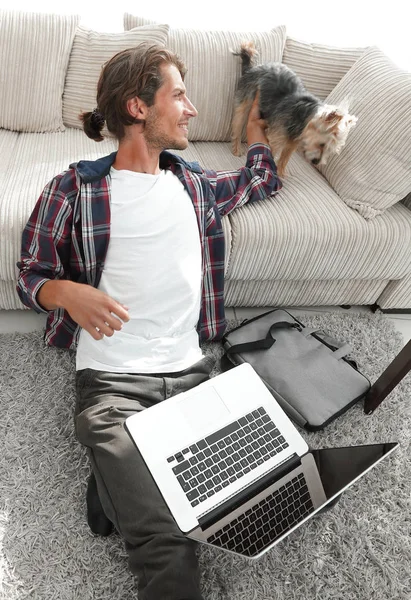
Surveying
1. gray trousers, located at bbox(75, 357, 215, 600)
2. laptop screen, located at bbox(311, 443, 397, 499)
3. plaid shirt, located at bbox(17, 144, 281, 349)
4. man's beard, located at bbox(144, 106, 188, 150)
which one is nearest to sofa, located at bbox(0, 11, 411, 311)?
plaid shirt, located at bbox(17, 144, 281, 349)

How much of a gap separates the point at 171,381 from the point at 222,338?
1.49 feet

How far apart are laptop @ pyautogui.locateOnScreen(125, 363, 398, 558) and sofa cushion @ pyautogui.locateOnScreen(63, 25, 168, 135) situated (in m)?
1.35

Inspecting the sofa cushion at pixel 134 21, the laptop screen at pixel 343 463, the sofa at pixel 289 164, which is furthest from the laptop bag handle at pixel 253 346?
the sofa cushion at pixel 134 21

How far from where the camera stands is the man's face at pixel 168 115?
112cm

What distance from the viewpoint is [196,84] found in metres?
1.72

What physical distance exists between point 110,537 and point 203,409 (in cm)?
43

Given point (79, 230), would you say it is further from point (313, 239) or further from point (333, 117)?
point (333, 117)

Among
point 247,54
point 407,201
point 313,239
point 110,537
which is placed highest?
point 247,54

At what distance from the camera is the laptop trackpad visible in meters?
1.00

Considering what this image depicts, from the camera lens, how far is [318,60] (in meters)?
1.81

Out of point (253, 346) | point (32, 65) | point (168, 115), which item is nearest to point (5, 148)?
point (32, 65)

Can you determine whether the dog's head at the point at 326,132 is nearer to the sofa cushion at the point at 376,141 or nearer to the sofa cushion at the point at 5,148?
the sofa cushion at the point at 376,141

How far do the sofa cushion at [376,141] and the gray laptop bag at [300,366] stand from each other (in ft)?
1.72

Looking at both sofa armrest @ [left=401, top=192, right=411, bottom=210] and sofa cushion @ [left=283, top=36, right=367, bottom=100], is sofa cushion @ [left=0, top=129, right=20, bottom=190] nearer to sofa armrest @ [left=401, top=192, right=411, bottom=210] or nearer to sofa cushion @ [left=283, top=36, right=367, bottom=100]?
sofa cushion @ [left=283, top=36, right=367, bottom=100]
